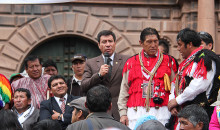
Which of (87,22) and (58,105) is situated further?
(87,22)

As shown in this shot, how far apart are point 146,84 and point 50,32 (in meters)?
7.88

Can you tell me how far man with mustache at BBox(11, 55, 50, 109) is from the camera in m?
8.95

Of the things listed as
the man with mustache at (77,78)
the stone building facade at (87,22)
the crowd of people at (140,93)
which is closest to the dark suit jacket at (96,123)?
the crowd of people at (140,93)

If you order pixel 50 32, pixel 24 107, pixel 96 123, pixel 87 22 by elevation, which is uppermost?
pixel 87 22

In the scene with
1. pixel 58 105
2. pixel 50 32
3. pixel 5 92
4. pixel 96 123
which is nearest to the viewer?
pixel 96 123

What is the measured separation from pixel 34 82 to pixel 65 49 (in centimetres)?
610

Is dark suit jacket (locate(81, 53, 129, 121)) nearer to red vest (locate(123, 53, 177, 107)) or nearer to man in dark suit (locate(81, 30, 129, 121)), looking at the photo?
man in dark suit (locate(81, 30, 129, 121))

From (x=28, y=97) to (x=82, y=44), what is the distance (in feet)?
22.5

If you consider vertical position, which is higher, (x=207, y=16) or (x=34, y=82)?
(x=207, y=16)

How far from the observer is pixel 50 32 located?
14.6 metres

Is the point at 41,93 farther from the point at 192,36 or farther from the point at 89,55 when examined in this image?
the point at 89,55

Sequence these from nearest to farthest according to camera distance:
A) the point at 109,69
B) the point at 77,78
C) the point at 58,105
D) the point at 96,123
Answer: the point at 96,123, the point at 109,69, the point at 58,105, the point at 77,78

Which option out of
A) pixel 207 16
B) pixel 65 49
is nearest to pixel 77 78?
pixel 65 49

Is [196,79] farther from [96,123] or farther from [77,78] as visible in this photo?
[77,78]
